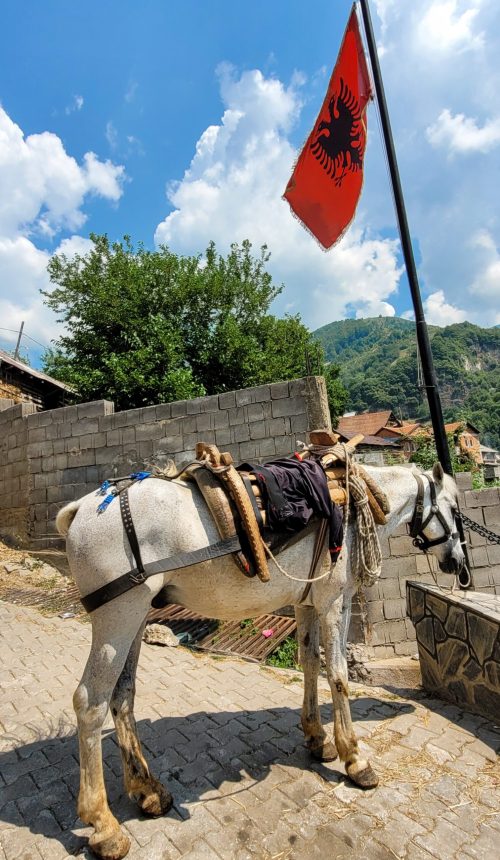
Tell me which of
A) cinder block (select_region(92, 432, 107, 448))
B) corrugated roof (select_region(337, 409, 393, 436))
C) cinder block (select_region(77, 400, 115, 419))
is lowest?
cinder block (select_region(92, 432, 107, 448))

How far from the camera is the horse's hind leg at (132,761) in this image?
2.57m

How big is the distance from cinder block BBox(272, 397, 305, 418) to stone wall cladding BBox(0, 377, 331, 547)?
0.5 inches

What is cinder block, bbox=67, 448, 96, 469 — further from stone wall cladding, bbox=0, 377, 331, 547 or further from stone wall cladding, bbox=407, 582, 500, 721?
stone wall cladding, bbox=407, 582, 500, 721

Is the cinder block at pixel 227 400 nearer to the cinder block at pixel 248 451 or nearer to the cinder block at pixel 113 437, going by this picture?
the cinder block at pixel 248 451

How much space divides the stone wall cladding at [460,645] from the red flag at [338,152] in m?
4.41

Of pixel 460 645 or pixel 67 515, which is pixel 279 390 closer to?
pixel 460 645

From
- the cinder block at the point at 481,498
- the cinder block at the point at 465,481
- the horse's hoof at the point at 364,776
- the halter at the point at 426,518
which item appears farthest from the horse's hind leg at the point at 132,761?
the cinder block at the point at 465,481

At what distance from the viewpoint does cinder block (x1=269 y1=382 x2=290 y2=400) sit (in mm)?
6453

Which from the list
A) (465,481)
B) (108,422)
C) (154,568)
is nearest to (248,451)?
(108,422)

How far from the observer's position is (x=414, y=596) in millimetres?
4246

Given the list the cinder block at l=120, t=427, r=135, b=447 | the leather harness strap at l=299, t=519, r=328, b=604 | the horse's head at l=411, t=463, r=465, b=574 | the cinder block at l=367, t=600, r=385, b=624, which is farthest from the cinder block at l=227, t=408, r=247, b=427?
the leather harness strap at l=299, t=519, r=328, b=604

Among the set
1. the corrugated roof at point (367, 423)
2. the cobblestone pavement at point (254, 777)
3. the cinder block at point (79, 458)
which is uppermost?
the corrugated roof at point (367, 423)

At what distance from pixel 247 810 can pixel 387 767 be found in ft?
3.16

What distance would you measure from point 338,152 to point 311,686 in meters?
5.82
